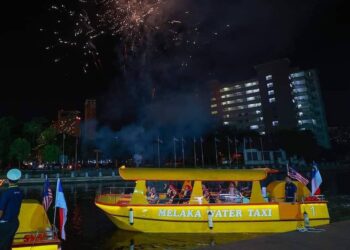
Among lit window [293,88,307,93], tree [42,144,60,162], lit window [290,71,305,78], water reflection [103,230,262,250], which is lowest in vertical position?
water reflection [103,230,262,250]

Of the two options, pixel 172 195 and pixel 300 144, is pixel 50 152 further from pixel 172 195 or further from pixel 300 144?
pixel 300 144

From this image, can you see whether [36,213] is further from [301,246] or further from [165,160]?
[165,160]

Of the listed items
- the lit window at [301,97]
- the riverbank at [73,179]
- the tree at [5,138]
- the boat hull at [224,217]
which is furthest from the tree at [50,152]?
the lit window at [301,97]

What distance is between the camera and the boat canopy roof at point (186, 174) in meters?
18.5

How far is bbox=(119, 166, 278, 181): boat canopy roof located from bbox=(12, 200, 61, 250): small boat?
7.91 m

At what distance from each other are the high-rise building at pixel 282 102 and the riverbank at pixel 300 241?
141 metres

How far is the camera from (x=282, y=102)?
15038 cm

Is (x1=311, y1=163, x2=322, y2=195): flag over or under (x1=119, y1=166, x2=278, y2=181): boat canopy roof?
under

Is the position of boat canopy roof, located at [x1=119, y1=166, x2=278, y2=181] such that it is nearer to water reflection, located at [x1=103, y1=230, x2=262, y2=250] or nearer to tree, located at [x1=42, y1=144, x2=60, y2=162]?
water reflection, located at [x1=103, y1=230, x2=262, y2=250]

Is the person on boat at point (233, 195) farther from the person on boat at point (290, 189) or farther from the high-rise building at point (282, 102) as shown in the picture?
the high-rise building at point (282, 102)

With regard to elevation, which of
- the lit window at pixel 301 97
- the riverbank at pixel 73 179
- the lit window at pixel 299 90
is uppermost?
the lit window at pixel 299 90

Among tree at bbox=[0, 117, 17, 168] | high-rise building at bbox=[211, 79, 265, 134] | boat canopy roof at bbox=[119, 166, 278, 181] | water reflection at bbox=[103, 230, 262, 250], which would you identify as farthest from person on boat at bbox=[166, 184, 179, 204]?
high-rise building at bbox=[211, 79, 265, 134]

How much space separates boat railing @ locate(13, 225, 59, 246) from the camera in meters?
9.27

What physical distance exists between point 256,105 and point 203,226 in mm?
154922
